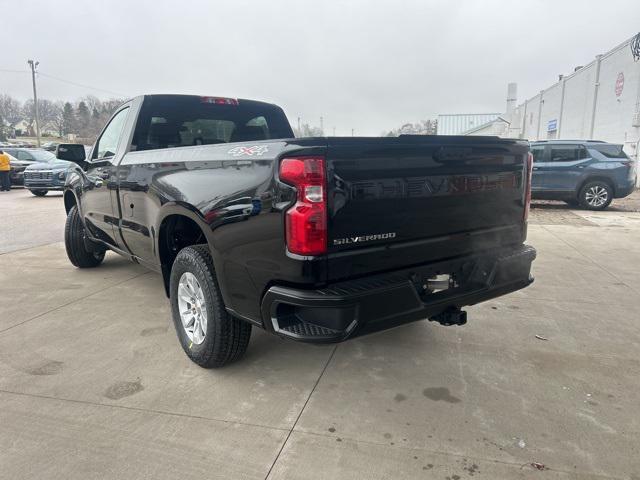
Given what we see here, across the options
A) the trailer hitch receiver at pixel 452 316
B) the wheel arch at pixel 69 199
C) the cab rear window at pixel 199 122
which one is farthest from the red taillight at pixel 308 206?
the wheel arch at pixel 69 199

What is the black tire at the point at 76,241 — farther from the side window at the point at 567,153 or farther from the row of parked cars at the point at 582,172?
the side window at the point at 567,153

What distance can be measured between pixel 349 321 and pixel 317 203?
603mm

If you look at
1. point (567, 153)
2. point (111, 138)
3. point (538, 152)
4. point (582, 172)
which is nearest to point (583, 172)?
point (582, 172)

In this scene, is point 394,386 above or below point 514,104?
below

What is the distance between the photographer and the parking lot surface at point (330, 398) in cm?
228

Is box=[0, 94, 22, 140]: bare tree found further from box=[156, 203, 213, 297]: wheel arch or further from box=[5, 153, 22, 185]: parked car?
box=[156, 203, 213, 297]: wheel arch

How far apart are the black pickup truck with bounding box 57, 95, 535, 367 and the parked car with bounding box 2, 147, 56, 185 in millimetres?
17854

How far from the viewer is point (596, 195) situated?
38.3 feet

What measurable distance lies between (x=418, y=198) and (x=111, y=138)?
348 centimetres

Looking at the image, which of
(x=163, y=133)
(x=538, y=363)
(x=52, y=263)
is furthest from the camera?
(x=52, y=263)

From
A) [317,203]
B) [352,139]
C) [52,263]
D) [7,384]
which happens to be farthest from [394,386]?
[52,263]

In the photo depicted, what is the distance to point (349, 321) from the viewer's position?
2268mm

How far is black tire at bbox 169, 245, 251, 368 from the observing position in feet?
9.54

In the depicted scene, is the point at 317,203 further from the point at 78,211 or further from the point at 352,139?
the point at 78,211
